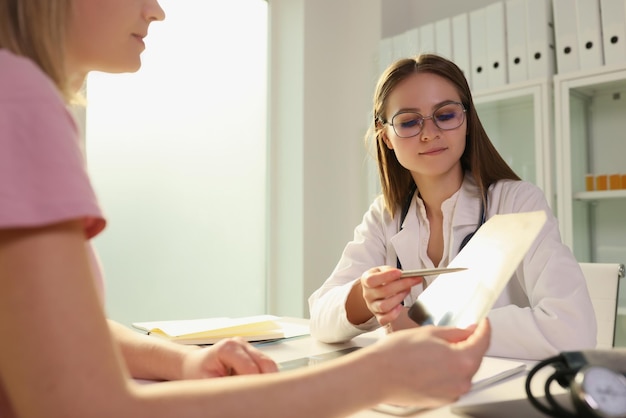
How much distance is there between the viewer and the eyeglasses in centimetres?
140

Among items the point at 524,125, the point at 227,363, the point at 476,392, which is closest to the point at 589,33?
the point at 524,125

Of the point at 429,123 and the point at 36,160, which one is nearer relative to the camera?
the point at 36,160

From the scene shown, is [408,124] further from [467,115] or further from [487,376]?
[487,376]

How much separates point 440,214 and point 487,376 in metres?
0.77

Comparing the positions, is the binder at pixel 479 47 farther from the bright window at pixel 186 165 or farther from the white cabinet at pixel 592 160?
the bright window at pixel 186 165

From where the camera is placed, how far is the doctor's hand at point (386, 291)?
933 mm

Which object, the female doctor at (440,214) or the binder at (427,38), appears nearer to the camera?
the female doctor at (440,214)

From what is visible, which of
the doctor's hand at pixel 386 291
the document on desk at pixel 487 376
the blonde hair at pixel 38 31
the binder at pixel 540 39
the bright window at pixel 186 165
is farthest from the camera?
the bright window at pixel 186 165

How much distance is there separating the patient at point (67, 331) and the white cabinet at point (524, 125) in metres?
1.88

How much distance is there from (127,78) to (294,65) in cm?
104

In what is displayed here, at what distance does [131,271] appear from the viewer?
2412 millimetres

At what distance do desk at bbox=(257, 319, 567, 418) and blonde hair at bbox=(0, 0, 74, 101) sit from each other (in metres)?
0.53

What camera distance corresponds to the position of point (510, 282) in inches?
51.3

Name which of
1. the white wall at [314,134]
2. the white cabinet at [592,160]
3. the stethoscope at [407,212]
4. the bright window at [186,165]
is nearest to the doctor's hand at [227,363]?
the stethoscope at [407,212]
